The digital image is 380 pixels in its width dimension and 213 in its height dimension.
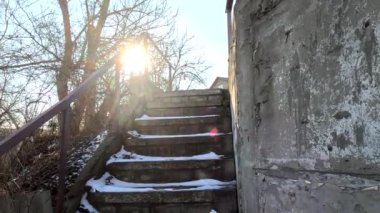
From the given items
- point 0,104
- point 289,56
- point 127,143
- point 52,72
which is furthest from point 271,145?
point 52,72

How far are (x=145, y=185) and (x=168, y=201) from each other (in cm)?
43

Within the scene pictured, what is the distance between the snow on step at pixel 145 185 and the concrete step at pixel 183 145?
0.55 m

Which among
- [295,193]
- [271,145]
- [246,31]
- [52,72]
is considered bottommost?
[295,193]

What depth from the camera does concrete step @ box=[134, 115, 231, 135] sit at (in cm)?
498

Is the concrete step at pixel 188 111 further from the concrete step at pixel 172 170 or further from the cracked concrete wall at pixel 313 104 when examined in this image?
the cracked concrete wall at pixel 313 104

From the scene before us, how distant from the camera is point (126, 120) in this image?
4977mm

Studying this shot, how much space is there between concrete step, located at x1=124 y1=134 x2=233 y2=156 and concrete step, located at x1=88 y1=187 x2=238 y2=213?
85 cm

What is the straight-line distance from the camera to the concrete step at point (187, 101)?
5.78 meters

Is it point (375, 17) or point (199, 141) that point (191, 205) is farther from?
point (375, 17)

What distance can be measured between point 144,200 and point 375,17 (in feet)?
9.23

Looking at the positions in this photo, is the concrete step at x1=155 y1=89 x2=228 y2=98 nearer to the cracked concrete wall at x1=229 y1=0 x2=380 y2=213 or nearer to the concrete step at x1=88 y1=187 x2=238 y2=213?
the concrete step at x1=88 y1=187 x2=238 y2=213

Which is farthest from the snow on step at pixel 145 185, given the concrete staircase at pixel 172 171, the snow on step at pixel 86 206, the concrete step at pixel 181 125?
the concrete step at pixel 181 125

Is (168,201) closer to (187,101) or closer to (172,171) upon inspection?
(172,171)

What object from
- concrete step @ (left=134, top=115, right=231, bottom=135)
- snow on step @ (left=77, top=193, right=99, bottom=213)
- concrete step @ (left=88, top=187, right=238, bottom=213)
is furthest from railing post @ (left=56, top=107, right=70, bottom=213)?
concrete step @ (left=134, top=115, right=231, bottom=135)
